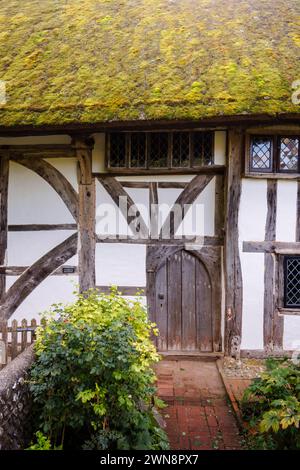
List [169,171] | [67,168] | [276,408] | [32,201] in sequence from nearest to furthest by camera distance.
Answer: [276,408] < [169,171] < [67,168] < [32,201]

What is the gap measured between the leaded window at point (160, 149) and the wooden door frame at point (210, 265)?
4.93 ft

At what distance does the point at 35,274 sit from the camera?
6.71 meters

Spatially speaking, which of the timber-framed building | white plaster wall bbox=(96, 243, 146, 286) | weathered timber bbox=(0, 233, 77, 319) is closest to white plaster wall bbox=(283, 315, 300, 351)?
the timber-framed building

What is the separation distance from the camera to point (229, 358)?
6.30 meters

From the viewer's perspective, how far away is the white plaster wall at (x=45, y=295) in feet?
21.9

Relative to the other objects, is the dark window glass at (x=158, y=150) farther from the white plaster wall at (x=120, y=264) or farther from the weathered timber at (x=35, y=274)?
the weathered timber at (x=35, y=274)

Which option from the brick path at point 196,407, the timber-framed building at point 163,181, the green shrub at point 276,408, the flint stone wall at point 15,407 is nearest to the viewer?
the flint stone wall at point 15,407

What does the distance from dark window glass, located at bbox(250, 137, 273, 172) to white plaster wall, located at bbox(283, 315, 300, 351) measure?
262cm

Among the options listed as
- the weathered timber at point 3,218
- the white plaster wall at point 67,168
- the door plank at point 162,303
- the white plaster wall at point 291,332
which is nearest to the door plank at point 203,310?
the door plank at point 162,303

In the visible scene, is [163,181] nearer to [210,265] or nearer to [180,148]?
[180,148]

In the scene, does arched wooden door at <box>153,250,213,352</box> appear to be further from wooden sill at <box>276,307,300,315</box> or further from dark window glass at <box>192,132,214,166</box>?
dark window glass at <box>192,132,214,166</box>

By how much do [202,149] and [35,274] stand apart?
3788 millimetres

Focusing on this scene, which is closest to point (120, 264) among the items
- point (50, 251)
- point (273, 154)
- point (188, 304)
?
point (50, 251)

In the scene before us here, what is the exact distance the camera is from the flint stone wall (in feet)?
10.1
